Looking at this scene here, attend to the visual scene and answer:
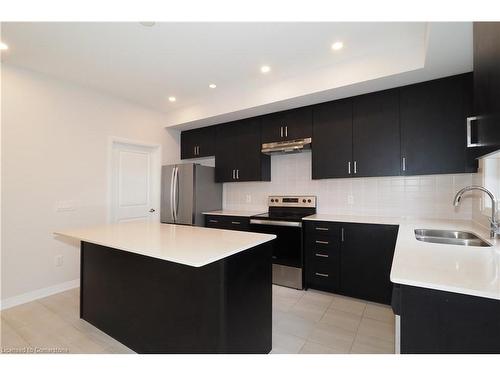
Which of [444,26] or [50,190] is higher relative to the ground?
[444,26]

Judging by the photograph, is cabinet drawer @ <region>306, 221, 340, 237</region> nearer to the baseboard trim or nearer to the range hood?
the range hood

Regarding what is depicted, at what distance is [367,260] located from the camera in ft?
8.28

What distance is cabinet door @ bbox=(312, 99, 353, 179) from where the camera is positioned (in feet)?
9.39

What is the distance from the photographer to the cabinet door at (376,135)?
258 centimetres

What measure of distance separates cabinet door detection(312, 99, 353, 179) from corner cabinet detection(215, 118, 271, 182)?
2.71 ft

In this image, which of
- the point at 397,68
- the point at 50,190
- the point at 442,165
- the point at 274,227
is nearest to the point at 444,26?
the point at 397,68

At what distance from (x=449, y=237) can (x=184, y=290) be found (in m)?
2.18

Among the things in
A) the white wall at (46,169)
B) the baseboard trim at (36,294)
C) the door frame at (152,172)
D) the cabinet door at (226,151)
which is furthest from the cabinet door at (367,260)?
the baseboard trim at (36,294)

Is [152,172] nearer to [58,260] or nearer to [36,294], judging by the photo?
[58,260]

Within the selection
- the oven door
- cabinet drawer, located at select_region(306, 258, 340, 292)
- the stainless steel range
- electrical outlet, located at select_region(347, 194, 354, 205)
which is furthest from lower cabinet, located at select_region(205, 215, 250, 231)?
electrical outlet, located at select_region(347, 194, 354, 205)

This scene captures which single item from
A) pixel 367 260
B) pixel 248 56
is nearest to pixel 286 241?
pixel 367 260

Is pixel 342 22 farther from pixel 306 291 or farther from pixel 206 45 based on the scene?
pixel 306 291
